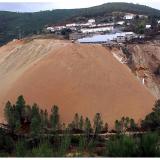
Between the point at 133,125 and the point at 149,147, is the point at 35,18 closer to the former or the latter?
the point at 133,125

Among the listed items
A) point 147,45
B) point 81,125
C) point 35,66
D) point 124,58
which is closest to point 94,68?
point 35,66

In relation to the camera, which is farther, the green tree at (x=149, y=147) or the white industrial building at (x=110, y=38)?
the white industrial building at (x=110, y=38)

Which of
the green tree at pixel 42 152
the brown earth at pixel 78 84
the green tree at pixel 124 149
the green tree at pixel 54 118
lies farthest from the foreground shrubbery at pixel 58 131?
the green tree at pixel 124 149

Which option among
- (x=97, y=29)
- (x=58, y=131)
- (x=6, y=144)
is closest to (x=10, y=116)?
(x=58, y=131)

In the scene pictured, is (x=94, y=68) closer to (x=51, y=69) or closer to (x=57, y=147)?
(x=51, y=69)

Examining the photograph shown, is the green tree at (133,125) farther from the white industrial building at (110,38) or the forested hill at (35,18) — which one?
the forested hill at (35,18)
